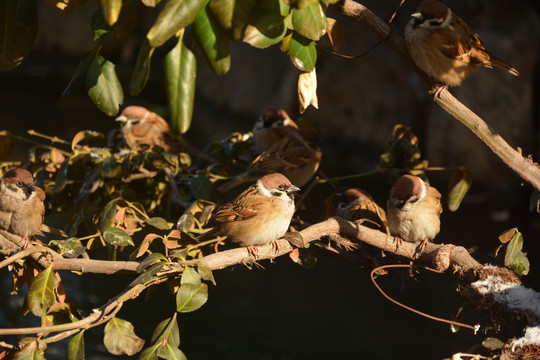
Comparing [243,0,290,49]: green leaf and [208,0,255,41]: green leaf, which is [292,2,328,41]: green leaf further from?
[208,0,255,41]: green leaf

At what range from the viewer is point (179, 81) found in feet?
3.60

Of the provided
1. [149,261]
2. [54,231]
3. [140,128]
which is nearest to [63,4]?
[149,261]

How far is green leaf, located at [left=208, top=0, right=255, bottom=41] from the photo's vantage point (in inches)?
41.5

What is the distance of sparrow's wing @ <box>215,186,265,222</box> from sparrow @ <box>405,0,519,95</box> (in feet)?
2.33

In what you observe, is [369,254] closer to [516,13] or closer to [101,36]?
[101,36]

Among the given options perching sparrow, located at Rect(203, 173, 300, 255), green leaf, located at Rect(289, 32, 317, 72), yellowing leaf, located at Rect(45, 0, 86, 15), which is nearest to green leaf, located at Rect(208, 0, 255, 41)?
green leaf, located at Rect(289, 32, 317, 72)

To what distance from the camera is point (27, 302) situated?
1.50 meters

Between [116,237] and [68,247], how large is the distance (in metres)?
0.12

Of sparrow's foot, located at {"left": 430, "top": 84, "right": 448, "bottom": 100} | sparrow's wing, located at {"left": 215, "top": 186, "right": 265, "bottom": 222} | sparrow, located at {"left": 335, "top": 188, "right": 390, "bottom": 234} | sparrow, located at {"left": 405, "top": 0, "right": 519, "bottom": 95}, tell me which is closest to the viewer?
sparrow's foot, located at {"left": 430, "top": 84, "right": 448, "bottom": 100}

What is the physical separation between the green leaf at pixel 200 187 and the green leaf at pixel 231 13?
1.23 meters

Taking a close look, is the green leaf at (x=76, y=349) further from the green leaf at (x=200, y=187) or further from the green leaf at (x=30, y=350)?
the green leaf at (x=200, y=187)

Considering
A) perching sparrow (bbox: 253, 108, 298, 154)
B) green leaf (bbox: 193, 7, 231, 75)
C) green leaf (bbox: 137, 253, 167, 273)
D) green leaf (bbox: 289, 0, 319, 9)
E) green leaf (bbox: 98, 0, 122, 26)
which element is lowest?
perching sparrow (bbox: 253, 108, 298, 154)

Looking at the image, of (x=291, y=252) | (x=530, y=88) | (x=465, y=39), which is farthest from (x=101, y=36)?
(x=530, y=88)

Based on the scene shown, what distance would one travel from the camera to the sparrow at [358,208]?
250 centimetres
